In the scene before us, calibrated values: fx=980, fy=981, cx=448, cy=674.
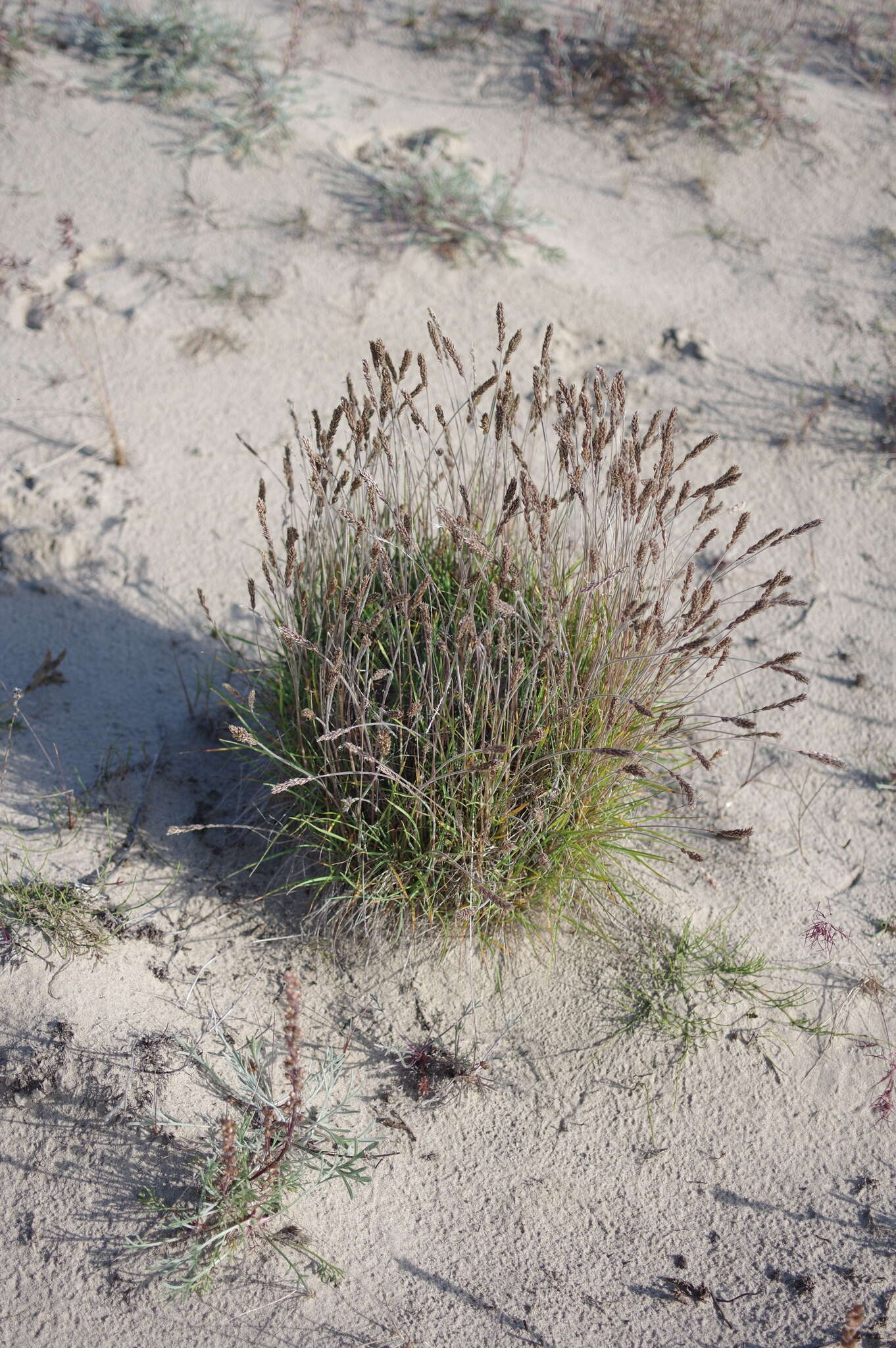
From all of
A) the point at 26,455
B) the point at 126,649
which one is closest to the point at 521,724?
the point at 126,649

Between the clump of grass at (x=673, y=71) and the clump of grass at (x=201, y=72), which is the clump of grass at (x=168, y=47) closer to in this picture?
the clump of grass at (x=201, y=72)

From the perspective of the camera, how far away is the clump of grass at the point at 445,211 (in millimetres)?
4453

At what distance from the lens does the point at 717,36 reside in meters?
5.09

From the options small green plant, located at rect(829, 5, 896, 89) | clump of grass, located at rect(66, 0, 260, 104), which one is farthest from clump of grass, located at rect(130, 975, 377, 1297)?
small green plant, located at rect(829, 5, 896, 89)

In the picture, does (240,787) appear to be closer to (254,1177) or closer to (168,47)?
(254,1177)

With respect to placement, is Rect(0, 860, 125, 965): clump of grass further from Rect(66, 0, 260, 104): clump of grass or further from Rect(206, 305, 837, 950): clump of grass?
Rect(66, 0, 260, 104): clump of grass

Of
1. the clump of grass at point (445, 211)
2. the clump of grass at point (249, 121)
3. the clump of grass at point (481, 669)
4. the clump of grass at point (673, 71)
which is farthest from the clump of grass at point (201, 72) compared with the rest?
the clump of grass at point (481, 669)

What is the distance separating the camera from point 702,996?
247 centimetres

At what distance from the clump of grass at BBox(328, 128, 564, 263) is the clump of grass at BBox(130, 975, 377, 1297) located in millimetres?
3639

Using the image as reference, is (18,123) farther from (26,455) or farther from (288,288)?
(26,455)

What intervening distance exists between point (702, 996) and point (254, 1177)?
1155mm

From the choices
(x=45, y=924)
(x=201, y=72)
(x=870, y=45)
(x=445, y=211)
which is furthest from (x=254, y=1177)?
(x=870, y=45)

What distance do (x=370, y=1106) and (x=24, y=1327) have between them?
795 mm

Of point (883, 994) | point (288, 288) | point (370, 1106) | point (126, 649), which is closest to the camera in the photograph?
point (370, 1106)
